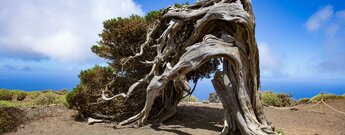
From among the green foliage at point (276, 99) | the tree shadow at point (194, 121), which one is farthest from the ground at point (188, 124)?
the green foliage at point (276, 99)

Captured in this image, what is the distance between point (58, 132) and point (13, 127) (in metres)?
1.64

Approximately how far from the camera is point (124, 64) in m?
9.98

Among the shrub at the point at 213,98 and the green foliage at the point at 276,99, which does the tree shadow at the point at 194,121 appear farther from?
the shrub at the point at 213,98

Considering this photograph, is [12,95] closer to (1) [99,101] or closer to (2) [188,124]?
(1) [99,101]

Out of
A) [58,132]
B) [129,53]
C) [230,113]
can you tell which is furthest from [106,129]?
[230,113]

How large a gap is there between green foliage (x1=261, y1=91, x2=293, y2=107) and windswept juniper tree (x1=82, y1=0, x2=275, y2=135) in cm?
833

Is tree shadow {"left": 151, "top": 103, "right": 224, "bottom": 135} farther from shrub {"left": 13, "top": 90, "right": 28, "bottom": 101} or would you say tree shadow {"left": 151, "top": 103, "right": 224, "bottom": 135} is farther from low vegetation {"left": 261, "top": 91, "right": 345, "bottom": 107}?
shrub {"left": 13, "top": 90, "right": 28, "bottom": 101}

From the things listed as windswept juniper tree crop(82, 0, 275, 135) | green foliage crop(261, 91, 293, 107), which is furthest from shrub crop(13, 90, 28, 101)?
green foliage crop(261, 91, 293, 107)

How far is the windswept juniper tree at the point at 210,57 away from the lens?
7.74 meters

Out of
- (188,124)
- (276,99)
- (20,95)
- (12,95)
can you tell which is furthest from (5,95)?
(276,99)

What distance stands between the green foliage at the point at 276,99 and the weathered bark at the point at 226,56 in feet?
27.8

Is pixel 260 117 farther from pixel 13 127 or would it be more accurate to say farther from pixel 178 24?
pixel 13 127

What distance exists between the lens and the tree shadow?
29.6 feet

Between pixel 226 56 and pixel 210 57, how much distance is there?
0.43m
